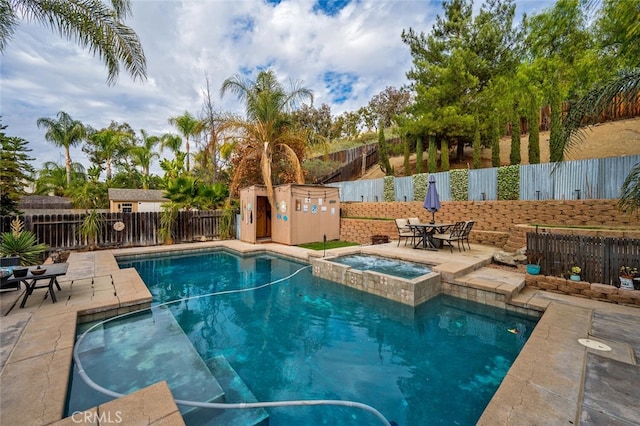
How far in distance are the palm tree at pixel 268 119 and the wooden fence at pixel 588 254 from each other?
29.2 feet

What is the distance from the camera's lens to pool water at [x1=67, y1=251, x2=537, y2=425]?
281cm

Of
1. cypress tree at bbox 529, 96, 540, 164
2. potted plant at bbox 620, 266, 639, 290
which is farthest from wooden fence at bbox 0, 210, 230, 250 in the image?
cypress tree at bbox 529, 96, 540, 164

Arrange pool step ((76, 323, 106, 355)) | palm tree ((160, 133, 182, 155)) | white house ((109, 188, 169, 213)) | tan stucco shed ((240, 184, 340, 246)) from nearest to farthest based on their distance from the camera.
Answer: pool step ((76, 323, 106, 355)) < tan stucco shed ((240, 184, 340, 246)) < white house ((109, 188, 169, 213)) < palm tree ((160, 133, 182, 155))

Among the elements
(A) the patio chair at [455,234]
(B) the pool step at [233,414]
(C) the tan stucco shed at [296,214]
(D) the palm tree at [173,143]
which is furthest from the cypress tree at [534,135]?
(D) the palm tree at [173,143]

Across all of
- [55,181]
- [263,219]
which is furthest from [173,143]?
[263,219]

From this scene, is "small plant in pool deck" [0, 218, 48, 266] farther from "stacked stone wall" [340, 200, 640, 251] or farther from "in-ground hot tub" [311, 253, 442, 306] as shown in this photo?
"stacked stone wall" [340, 200, 640, 251]

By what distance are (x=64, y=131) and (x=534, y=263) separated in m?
34.6

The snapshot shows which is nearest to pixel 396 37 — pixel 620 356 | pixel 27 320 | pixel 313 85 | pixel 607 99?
pixel 313 85

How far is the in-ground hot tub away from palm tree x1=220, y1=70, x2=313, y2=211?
5487mm

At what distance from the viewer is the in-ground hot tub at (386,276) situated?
5.48 m

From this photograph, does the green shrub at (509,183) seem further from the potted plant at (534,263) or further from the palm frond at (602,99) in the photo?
the palm frond at (602,99)

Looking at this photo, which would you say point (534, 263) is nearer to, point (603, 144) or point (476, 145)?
point (476, 145)

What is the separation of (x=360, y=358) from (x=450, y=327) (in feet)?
6.34

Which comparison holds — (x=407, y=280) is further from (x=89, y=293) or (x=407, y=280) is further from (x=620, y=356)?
(x=89, y=293)
